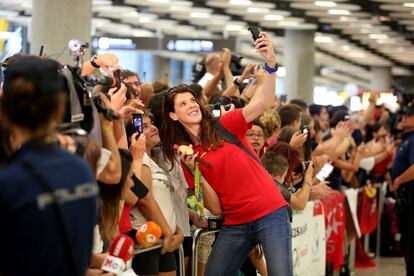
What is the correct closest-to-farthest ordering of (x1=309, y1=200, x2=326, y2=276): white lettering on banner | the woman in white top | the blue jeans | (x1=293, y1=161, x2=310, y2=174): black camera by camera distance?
the woman in white top < the blue jeans < (x1=293, y1=161, x2=310, y2=174): black camera < (x1=309, y1=200, x2=326, y2=276): white lettering on banner

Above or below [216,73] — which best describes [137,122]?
below

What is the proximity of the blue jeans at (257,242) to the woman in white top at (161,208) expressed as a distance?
0.29m

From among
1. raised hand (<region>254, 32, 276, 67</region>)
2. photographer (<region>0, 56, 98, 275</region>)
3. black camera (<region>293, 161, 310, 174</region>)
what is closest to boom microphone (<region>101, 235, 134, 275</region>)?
photographer (<region>0, 56, 98, 275</region>)

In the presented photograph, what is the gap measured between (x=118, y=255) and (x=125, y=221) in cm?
113

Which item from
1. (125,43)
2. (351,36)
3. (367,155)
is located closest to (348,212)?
(367,155)

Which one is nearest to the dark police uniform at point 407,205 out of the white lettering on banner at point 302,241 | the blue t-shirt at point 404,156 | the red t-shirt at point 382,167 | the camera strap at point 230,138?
the blue t-shirt at point 404,156

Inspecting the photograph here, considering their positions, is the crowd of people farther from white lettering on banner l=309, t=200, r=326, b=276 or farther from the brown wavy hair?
white lettering on banner l=309, t=200, r=326, b=276

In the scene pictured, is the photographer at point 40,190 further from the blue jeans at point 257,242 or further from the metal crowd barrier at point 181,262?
the metal crowd barrier at point 181,262

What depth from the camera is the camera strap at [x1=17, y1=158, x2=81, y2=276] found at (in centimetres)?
360

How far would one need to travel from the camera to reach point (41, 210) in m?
3.58

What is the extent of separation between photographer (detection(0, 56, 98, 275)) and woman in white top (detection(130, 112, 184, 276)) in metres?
2.96

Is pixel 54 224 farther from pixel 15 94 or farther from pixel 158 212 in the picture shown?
pixel 158 212

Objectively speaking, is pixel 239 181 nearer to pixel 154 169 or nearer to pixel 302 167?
pixel 154 169

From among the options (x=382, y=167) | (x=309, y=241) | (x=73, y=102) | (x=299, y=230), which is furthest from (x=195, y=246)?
(x=382, y=167)
